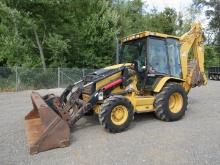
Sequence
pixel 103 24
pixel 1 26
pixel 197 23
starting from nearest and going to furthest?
1. pixel 197 23
2. pixel 1 26
3. pixel 103 24

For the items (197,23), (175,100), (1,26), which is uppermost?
(1,26)

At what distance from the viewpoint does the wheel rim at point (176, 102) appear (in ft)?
29.5

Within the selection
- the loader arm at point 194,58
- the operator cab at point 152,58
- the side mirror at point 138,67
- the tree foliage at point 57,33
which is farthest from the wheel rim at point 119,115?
the tree foliage at point 57,33

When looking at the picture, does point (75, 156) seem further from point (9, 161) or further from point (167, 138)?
point (167, 138)

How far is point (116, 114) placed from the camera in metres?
7.70

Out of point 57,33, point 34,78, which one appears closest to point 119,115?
point 34,78

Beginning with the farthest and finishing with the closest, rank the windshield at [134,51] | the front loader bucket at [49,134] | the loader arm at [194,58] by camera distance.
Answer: the loader arm at [194,58] < the windshield at [134,51] < the front loader bucket at [49,134]

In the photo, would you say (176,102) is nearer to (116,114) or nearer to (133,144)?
(116,114)

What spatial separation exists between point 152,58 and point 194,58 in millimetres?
2849

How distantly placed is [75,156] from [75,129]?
217cm

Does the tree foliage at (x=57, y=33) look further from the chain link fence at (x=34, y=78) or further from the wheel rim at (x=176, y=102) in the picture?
the wheel rim at (x=176, y=102)

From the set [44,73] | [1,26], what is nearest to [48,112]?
[44,73]

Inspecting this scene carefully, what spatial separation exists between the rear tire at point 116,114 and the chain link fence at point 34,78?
13.1 meters

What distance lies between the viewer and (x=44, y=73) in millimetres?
20594
